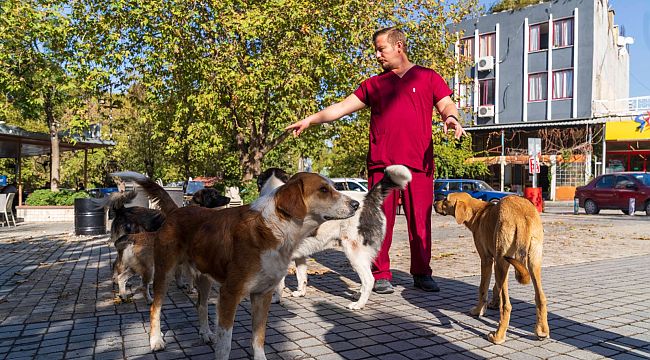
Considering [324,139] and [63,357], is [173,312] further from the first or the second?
[324,139]

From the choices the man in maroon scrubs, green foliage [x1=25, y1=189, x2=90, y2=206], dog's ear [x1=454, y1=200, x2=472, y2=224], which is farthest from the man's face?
green foliage [x1=25, y1=189, x2=90, y2=206]

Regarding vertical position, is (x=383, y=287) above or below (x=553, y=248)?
above

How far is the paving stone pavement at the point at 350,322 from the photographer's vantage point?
146 inches

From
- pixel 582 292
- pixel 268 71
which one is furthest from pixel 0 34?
pixel 582 292

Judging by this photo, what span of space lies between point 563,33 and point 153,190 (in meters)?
36.4

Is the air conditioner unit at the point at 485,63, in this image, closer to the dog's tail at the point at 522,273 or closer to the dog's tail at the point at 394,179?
the dog's tail at the point at 394,179

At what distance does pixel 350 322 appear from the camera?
4512 mm

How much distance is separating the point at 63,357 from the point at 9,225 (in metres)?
15.9

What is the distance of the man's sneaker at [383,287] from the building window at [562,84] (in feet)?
108

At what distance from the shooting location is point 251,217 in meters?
3.46

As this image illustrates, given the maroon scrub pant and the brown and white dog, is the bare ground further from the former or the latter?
the brown and white dog

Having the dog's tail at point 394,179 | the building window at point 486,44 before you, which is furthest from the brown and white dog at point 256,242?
the building window at point 486,44

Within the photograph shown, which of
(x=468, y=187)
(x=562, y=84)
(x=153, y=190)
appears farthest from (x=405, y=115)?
(x=562, y=84)

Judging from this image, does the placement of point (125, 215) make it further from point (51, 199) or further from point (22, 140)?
point (22, 140)
